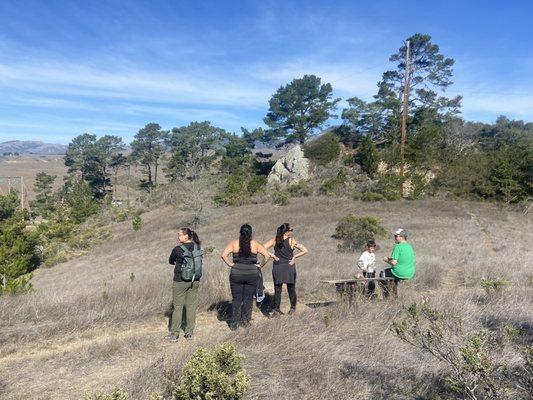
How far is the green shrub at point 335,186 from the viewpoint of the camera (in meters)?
31.0

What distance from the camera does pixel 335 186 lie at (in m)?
31.6

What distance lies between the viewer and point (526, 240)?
17766 mm

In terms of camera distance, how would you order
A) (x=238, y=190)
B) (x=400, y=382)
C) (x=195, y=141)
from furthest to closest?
(x=195, y=141) < (x=238, y=190) < (x=400, y=382)

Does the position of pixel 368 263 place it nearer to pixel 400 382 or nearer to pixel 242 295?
pixel 242 295

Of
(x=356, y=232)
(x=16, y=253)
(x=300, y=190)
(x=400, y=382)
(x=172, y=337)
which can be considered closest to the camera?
(x=400, y=382)

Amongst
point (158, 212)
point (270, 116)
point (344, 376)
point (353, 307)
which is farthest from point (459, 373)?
point (270, 116)

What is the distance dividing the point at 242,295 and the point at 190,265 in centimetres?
85

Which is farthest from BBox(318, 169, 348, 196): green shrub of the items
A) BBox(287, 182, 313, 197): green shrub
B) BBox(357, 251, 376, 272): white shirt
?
BBox(357, 251, 376, 272): white shirt

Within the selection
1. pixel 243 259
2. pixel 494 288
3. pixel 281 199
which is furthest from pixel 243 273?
pixel 281 199

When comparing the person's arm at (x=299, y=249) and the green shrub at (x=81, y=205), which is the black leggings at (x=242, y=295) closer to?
the person's arm at (x=299, y=249)

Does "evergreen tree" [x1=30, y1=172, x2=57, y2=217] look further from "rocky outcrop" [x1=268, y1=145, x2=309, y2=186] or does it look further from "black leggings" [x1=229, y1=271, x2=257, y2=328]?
"black leggings" [x1=229, y1=271, x2=257, y2=328]

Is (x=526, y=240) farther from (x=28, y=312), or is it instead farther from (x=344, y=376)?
(x=28, y=312)

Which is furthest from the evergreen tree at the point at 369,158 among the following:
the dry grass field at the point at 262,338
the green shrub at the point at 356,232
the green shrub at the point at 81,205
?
the green shrub at the point at 81,205

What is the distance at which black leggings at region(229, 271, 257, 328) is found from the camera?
5.67 metres
